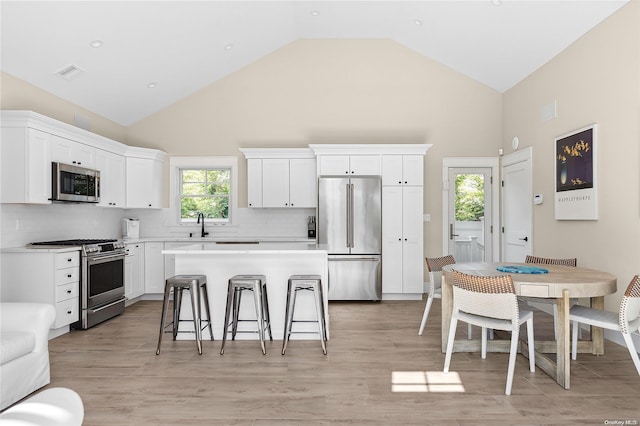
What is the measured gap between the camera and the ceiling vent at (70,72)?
4922 millimetres

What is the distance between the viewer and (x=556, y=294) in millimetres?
3068

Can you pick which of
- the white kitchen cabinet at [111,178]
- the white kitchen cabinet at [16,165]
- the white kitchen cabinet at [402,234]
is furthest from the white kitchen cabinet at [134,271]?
the white kitchen cabinet at [402,234]

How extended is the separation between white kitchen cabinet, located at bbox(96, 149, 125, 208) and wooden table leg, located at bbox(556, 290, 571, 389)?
18.0 feet

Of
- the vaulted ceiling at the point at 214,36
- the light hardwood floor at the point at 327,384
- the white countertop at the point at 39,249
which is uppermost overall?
the vaulted ceiling at the point at 214,36

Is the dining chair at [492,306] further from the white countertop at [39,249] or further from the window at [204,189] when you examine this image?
the window at [204,189]

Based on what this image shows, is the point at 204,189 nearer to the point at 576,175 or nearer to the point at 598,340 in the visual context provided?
the point at 576,175

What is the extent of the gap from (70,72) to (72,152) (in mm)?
938

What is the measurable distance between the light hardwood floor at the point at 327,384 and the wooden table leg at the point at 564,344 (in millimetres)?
95

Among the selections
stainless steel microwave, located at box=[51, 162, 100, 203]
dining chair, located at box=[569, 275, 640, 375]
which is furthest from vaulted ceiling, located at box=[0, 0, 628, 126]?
dining chair, located at box=[569, 275, 640, 375]

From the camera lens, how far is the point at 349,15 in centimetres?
616

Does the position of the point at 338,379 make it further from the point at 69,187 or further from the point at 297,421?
the point at 69,187

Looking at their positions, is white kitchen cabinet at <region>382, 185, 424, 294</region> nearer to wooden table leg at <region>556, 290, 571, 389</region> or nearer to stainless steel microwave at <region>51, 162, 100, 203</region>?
wooden table leg at <region>556, 290, 571, 389</region>

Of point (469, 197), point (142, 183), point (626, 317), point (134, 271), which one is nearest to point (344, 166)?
point (469, 197)

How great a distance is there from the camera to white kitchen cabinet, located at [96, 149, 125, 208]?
5.76 meters
